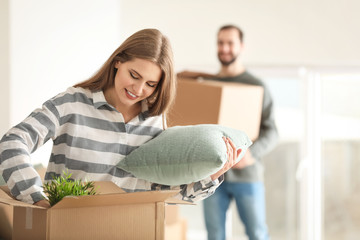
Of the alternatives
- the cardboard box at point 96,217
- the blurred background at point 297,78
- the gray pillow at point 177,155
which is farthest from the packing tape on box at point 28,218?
the blurred background at point 297,78

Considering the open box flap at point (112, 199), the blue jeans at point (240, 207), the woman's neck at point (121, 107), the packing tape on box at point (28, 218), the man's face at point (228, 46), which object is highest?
the man's face at point (228, 46)

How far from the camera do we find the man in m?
2.82

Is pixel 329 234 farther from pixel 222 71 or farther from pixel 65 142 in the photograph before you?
pixel 65 142

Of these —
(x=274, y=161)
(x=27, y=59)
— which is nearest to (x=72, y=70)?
(x=27, y=59)

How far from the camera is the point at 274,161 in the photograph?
3.69 meters

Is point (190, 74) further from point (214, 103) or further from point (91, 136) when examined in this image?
point (91, 136)

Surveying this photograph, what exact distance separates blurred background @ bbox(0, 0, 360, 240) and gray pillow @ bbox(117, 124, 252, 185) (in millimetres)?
1872

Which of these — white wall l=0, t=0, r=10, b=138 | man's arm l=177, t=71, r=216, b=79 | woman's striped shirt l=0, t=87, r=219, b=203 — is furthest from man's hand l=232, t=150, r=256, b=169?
woman's striped shirt l=0, t=87, r=219, b=203

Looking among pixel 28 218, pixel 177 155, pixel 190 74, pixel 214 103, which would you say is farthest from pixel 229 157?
pixel 190 74

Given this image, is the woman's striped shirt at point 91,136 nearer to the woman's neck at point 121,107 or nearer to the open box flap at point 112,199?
the woman's neck at point 121,107

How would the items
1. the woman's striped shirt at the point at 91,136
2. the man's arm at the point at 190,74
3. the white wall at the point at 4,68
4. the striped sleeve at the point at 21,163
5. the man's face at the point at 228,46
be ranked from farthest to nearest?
the man's face at the point at 228,46 → the man's arm at the point at 190,74 → the white wall at the point at 4,68 → the woman's striped shirt at the point at 91,136 → the striped sleeve at the point at 21,163

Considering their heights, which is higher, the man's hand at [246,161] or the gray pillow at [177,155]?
the gray pillow at [177,155]

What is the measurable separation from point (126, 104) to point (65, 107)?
0.17m

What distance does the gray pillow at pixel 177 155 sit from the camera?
1.41 meters
